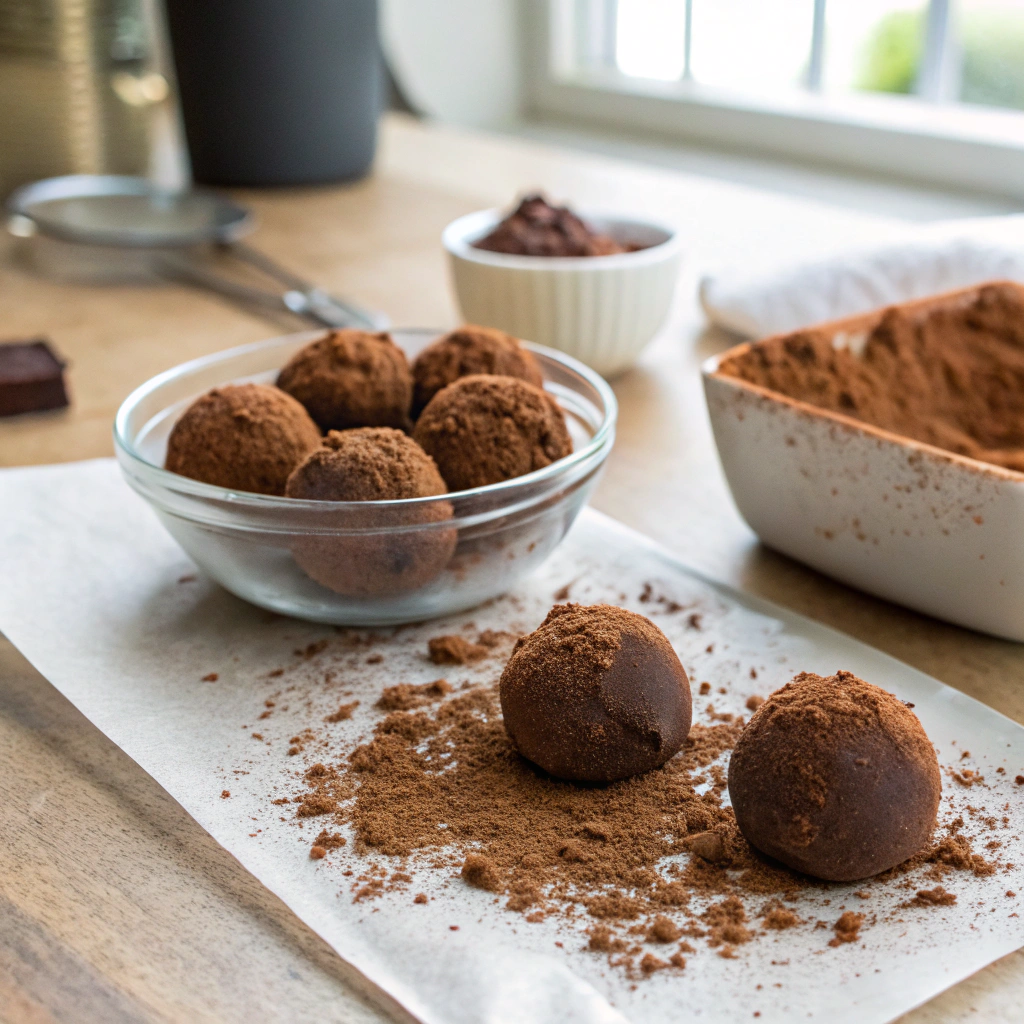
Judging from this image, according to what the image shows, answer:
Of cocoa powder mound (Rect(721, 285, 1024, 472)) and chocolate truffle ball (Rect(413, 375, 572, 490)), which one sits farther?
cocoa powder mound (Rect(721, 285, 1024, 472))

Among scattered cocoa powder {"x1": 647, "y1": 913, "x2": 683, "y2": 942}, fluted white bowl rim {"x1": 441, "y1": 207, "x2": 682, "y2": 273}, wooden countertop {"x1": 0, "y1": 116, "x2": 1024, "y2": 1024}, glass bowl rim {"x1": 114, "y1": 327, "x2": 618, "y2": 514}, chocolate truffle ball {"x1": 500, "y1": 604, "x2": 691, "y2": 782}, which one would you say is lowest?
wooden countertop {"x1": 0, "y1": 116, "x2": 1024, "y2": 1024}

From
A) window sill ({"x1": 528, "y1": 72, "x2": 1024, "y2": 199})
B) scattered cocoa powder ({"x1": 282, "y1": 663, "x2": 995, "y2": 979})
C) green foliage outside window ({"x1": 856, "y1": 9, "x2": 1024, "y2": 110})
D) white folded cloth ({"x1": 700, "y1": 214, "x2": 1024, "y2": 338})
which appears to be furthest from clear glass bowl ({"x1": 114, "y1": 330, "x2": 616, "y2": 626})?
green foliage outside window ({"x1": 856, "y1": 9, "x2": 1024, "y2": 110})

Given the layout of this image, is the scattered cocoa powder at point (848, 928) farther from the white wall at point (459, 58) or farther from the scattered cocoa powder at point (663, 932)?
the white wall at point (459, 58)

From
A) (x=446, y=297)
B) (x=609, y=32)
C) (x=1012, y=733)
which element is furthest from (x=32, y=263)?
(x=609, y=32)

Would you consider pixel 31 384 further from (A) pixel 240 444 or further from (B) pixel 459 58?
(B) pixel 459 58

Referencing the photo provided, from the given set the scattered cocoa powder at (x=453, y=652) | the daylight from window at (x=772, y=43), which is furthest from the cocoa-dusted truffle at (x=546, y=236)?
the daylight from window at (x=772, y=43)

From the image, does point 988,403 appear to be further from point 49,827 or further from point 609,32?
Result: point 609,32

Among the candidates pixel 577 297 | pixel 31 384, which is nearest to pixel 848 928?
pixel 577 297

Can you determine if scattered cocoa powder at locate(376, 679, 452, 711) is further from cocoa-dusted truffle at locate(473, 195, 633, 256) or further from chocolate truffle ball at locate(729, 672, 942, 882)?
cocoa-dusted truffle at locate(473, 195, 633, 256)
